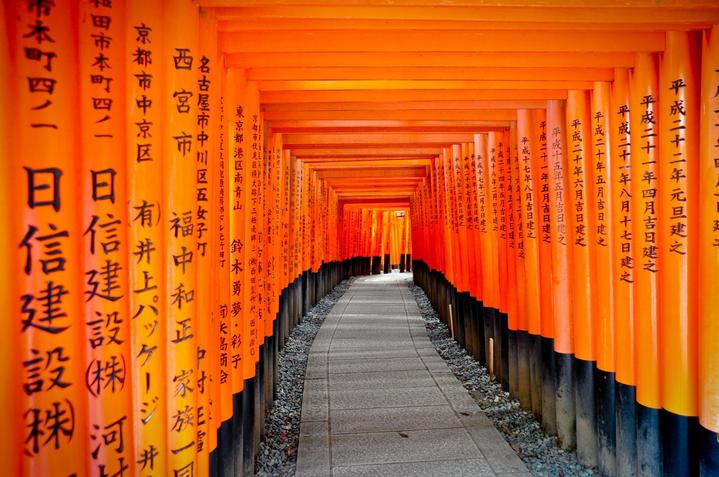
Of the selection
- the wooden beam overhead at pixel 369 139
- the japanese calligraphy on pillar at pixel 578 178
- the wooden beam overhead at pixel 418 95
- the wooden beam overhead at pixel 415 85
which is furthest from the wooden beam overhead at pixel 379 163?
the japanese calligraphy on pillar at pixel 578 178

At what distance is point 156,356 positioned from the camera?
2.23 m

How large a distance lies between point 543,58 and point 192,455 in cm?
336

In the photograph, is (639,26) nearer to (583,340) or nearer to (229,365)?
(583,340)

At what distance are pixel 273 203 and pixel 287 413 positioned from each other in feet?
8.34

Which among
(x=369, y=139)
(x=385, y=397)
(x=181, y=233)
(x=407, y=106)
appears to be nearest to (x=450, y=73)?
(x=407, y=106)

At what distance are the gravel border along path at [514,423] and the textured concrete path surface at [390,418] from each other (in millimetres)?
134

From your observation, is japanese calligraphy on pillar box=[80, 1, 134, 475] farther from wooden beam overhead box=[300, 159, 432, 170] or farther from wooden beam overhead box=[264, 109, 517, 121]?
wooden beam overhead box=[300, 159, 432, 170]

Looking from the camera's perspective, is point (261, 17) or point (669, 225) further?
point (669, 225)

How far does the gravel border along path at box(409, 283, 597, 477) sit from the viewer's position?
13.6 ft

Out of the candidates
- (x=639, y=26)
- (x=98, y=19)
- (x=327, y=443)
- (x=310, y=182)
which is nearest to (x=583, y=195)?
(x=639, y=26)

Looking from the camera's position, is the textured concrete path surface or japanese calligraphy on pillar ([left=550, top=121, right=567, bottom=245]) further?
japanese calligraphy on pillar ([left=550, top=121, right=567, bottom=245])

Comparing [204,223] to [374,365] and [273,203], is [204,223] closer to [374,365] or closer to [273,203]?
[273,203]

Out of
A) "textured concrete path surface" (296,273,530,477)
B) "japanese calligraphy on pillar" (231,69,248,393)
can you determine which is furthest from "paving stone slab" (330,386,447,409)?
"japanese calligraphy on pillar" (231,69,248,393)

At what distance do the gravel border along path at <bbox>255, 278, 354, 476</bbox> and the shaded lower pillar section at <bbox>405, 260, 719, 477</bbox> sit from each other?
97.3 inches
